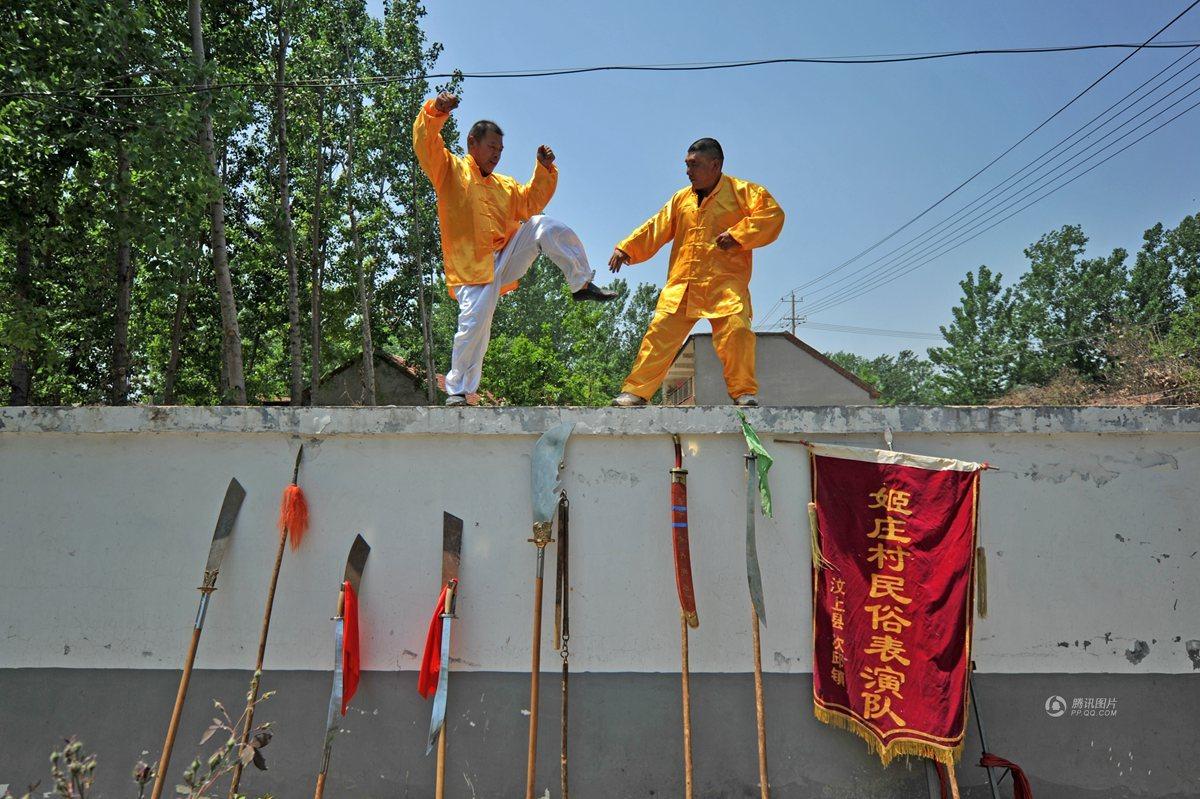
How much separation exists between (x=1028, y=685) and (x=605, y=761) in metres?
1.99

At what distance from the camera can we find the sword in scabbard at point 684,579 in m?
3.47

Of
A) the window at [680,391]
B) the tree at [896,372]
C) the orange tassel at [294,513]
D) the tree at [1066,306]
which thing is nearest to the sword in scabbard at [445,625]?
the orange tassel at [294,513]

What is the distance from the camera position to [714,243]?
4.69 m

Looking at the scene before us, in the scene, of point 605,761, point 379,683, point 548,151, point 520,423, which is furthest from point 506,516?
point 548,151

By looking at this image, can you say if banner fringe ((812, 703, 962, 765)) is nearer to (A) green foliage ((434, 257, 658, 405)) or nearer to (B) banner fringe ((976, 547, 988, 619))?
(B) banner fringe ((976, 547, 988, 619))

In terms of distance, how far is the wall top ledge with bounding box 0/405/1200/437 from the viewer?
12.2 ft

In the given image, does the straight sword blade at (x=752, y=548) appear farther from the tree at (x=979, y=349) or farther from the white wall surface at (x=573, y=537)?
the tree at (x=979, y=349)

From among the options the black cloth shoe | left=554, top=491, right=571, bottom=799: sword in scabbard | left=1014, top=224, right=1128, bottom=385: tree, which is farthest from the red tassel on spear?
left=1014, top=224, right=1128, bottom=385: tree

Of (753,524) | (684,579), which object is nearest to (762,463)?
(753,524)

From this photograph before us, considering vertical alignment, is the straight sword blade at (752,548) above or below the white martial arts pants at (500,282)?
below

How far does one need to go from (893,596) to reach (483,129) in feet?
11.4

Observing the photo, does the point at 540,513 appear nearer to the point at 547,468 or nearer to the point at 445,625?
the point at 547,468

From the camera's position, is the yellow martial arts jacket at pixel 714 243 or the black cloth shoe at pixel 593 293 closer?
the yellow martial arts jacket at pixel 714 243

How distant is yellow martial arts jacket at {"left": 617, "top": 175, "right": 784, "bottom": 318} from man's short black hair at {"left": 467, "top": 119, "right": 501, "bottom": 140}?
116 centimetres
